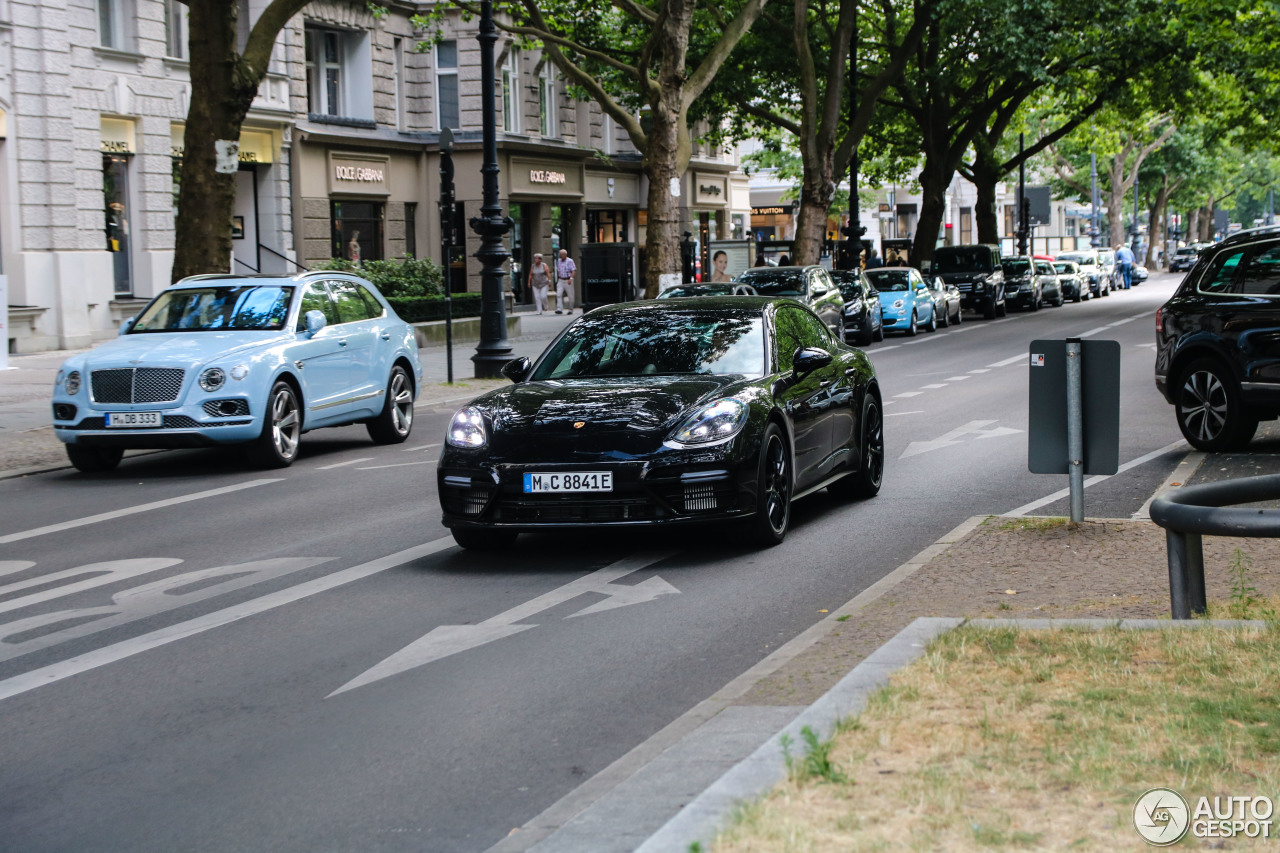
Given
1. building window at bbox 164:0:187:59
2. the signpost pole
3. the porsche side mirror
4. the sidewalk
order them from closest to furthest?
1. the signpost pole
2. the porsche side mirror
3. the sidewalk
4. building window at bbox 164:0:187:59

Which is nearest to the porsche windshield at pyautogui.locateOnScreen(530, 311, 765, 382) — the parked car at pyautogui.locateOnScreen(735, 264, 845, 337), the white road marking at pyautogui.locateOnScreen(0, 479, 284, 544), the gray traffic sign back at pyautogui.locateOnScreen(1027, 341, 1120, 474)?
the gray traffic sign back at pyautogui.locateOnScreen(1027, 341, 1120, 474)

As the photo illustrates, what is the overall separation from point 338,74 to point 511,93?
19.5 feet

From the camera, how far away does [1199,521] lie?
19.4 ft

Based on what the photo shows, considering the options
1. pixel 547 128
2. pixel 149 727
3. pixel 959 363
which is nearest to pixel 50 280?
pixel 959 363

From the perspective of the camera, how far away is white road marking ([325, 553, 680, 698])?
6.72 metres

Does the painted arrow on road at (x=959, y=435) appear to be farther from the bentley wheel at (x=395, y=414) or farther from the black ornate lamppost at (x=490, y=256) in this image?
the black ornate lamppost at (x=490, y=256)

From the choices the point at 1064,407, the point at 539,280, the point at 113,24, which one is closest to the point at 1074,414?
the point at 1064,407

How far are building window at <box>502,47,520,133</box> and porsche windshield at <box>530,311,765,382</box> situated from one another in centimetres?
3517

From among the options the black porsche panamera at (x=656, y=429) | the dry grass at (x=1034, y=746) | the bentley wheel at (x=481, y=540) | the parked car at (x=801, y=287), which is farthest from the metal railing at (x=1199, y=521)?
the parked car at (x=801, y=287)

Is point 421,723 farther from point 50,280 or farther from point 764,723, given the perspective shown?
point 50,280

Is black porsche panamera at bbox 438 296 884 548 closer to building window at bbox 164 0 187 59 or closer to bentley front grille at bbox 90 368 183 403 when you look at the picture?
bentley front grille at bbox 90 368 183 403

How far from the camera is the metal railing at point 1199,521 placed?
573 centimetres

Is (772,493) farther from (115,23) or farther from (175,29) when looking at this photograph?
(175,29)

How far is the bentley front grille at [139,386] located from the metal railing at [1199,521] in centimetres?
936
